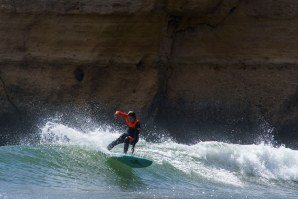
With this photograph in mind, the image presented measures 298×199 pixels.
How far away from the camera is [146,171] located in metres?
16.5

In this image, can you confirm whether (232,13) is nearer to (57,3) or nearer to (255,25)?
(255,25)

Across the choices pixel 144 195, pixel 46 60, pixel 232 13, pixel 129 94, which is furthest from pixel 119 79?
pixel 144 195

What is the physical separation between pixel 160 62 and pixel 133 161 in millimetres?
7113

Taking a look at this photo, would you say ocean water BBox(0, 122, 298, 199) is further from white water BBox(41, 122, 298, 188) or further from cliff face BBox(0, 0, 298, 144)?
cliff face BBox(0, 0, 298, 144)

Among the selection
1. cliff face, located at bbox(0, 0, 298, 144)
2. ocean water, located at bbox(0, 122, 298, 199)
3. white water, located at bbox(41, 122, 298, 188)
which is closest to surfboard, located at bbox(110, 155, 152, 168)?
ocean water, located at bbox(0, 122, 298, 199)

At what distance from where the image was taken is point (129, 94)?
22.6m

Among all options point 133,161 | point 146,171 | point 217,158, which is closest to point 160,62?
point 217,158

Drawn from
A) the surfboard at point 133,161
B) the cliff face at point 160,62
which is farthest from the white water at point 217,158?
the cliff face at point 160,62

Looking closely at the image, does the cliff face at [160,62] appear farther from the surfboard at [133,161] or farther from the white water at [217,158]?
the surfboard at [133,161]

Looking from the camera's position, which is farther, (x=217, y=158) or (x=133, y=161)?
(x=217, y=158)

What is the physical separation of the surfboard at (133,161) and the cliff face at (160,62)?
6.26 metres

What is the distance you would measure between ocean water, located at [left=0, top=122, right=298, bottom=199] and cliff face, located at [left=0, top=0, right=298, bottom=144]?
200 centimetres

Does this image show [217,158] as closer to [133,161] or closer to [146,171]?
[146,171]

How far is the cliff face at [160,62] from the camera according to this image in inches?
872
